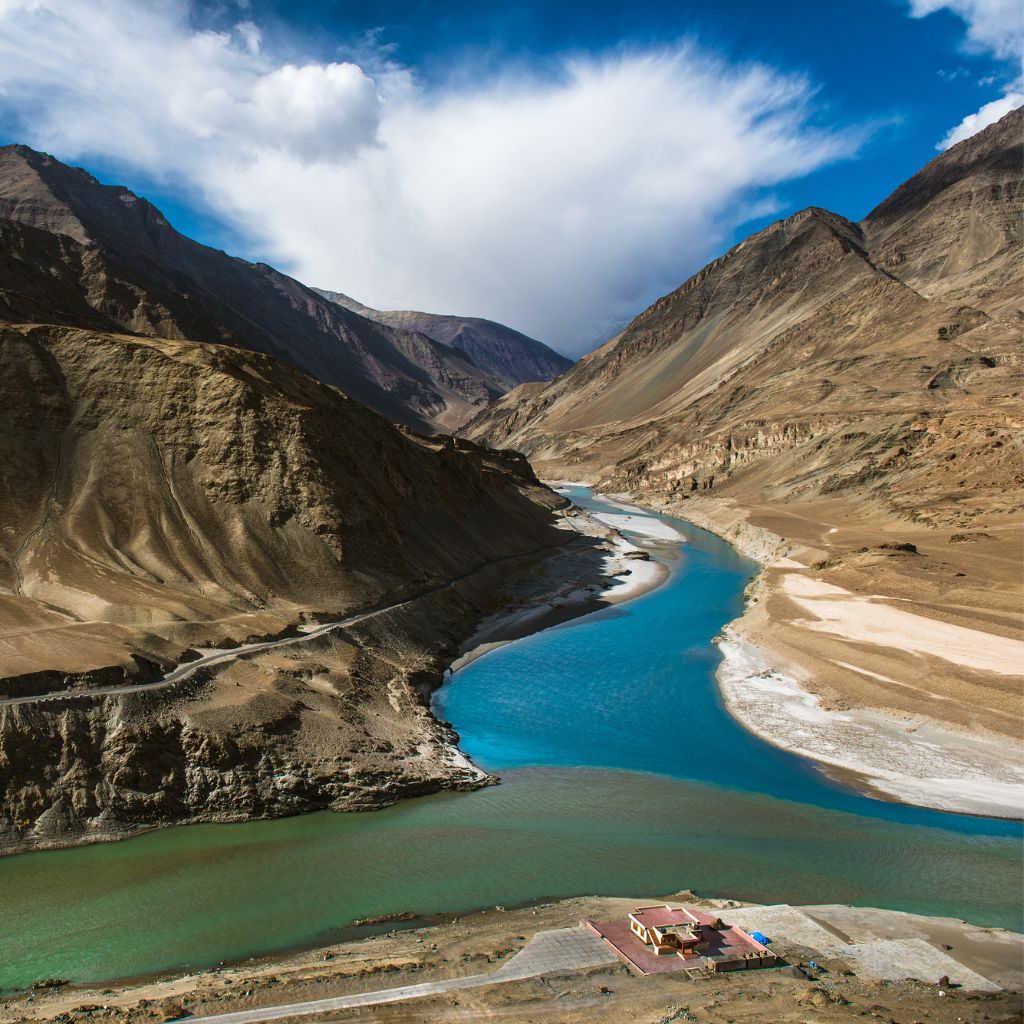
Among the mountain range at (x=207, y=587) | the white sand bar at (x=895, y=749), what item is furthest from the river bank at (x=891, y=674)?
the mountain range at (x=207, y=587)

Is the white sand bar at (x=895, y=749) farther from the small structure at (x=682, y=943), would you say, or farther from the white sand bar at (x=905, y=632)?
the small structure at (x=682, y=943)

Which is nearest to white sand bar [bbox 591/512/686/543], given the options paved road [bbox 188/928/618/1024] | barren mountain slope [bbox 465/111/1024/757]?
barren mountain slope [bbox 465/111/1024/757]

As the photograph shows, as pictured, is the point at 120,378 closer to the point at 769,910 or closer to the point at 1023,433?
the point at 769,910

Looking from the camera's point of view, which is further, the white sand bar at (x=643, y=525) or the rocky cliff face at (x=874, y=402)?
the white sand bar at (x=643, y=525)

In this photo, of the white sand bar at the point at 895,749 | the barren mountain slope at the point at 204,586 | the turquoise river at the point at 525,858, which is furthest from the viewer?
the white sand bar at the point at 895,749

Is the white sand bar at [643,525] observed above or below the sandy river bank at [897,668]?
above

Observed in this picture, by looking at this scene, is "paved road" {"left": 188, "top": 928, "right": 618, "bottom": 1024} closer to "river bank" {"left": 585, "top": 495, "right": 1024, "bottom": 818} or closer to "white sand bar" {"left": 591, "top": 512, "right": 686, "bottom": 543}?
"river bank" {"left": 585, "top": 495, "right": 1024, "bottom": 818}

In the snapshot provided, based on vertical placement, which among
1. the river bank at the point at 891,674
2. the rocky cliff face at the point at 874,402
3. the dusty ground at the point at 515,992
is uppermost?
the rocky cliff face at the point at 874,402
